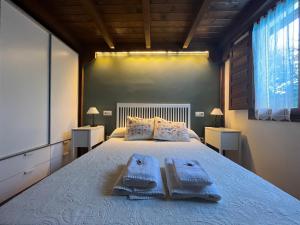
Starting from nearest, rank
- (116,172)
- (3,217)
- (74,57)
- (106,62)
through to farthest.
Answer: (3,217) → (116,172) → (74,57) → (106,62)

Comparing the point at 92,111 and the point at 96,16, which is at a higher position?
the point at 96,16

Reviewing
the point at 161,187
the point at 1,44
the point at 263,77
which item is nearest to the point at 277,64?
the point at 263,77

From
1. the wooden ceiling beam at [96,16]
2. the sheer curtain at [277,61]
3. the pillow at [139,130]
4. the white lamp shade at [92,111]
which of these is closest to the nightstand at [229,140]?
the sheer curtain at [277,61]

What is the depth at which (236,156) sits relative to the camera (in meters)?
3.12

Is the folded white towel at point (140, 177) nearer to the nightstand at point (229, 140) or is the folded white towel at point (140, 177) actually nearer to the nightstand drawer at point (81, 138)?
Result: the nightstand at point (229, 140)

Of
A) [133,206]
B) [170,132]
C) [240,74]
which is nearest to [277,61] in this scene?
[240,74]

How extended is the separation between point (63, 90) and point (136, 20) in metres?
1.51

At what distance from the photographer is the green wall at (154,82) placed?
3.68m

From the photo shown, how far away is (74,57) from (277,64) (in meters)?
3.03

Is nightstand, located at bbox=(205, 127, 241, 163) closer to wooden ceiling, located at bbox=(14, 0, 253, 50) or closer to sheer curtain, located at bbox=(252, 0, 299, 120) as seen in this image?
sheer curtain, located at bbox=(252, 0, 299, 120)

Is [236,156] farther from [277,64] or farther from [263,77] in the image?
[277,64]

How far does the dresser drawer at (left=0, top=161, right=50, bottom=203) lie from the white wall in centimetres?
268

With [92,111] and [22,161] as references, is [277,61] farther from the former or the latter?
[22,161]

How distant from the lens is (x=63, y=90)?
10.2ft
